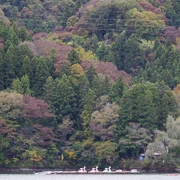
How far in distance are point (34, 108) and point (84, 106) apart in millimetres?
4104

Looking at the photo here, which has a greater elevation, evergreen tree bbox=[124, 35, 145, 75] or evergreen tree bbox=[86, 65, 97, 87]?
evergreen tree bbox=[86, 65, 97, 87]

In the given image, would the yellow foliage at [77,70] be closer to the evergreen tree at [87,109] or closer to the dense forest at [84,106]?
the dense forest at [84,106]

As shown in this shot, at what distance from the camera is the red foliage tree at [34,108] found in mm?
57969

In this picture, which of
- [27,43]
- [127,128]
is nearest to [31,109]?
[127,128]

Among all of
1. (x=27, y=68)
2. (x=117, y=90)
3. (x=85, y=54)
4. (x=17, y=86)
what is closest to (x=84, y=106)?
(x=117, y=90)

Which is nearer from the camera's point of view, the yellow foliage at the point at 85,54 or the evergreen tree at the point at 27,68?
the evergreen tree at the point at 27,68

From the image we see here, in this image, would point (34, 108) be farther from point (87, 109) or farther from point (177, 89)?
point (177, 89)

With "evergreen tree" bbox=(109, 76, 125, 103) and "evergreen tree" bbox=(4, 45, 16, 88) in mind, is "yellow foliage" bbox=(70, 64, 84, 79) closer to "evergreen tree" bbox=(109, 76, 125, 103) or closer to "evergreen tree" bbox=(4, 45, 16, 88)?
"evergreen tree" bbox=(109, 76, 125, 103)

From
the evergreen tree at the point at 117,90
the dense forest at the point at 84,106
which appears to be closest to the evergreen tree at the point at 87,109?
the dense forest at the point at 84,106

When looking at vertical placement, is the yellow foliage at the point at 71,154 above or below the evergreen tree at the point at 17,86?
below

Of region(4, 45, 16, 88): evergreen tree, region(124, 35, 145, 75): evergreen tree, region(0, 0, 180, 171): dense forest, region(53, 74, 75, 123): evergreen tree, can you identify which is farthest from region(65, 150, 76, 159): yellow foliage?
region(124, 35, 145, 75): evergreen tree

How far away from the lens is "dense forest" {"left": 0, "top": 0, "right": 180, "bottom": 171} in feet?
188

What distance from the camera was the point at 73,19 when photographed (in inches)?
3342

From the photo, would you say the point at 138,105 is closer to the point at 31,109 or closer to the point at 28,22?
the point at 31,109
